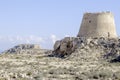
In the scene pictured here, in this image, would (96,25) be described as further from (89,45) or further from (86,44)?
(89,45)

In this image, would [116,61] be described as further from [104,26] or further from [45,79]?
[45,79]

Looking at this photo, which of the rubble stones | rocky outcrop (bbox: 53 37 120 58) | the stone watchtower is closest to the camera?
rocky outcrop (bbox: 53 37 120 58)

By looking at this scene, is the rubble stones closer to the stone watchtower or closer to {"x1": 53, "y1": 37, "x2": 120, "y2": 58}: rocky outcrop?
{"x1": 53, "y1": 37, "x2": 120, "y2": 58}: rocky outcrop

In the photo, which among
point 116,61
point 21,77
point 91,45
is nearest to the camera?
point 21,77

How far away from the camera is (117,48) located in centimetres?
3888

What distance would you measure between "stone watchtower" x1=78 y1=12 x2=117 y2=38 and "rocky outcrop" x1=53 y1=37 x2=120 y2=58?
3.07m

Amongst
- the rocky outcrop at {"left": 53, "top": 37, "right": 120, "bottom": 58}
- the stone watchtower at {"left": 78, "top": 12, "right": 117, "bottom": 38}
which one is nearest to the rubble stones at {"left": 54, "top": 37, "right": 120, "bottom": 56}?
the rocky outcrop at {"left": 53, "top": 37, "right": 120, "bottom": 58}

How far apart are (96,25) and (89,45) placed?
573cm

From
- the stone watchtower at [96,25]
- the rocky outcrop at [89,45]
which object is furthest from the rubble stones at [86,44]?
the stone watchtower at [96,25]

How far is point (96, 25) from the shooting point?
4594 centimetres

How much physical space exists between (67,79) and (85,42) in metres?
21.6

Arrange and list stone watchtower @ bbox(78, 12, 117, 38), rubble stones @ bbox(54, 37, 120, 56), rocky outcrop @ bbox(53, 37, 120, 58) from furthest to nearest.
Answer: stone watchtower @ bbox(78, 12, 117, 38) < rubble stones @ bbox(54, 37, 120, 56) < rocky outcrop @ bbox(53, 37, 120, 58)

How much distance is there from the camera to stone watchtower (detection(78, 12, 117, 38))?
Result: 45.9 metres

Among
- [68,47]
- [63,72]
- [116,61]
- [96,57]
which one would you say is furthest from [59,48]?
[63,72]
